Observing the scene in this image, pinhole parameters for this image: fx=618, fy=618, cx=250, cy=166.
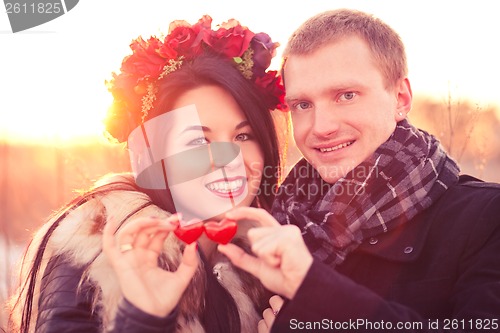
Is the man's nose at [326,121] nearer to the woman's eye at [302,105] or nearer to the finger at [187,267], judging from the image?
the woman's eye at [302,105]

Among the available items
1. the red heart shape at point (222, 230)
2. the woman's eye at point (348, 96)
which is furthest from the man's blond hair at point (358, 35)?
the red heart shape at point (222, 230)

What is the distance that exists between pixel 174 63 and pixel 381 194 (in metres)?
1.32

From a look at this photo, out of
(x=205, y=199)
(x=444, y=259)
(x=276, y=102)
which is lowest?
(x=444, y=259)

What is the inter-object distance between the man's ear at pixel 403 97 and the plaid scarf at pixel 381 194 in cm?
6

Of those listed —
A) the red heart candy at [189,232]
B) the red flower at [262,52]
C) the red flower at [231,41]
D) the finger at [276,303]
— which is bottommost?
the finger at [276,303]

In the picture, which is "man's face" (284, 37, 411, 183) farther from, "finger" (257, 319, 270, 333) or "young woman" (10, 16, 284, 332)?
"finger" (257, 319, 270, 333)

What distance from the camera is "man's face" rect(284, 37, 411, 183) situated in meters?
3.13

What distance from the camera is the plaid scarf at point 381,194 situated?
295 cm

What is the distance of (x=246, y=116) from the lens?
3.32 meters

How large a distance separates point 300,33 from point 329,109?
459 mm

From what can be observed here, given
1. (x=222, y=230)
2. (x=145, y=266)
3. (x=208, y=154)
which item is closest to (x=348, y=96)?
(x=208, y=154)

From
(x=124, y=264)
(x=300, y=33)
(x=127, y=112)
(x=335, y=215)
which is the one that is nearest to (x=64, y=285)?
(x=124, y=264)

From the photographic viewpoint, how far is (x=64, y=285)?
2.80 metres

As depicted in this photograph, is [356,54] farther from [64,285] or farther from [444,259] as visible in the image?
[64,285]
